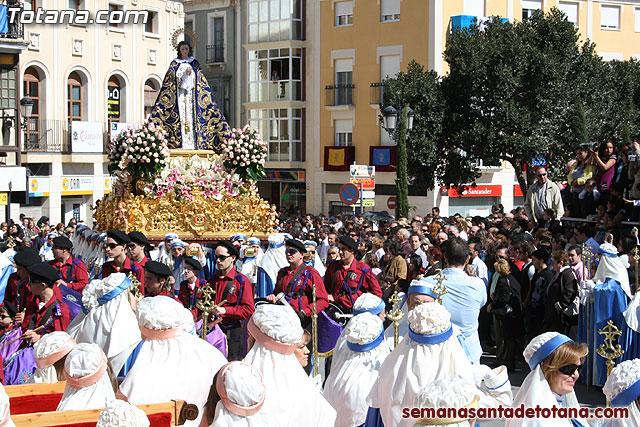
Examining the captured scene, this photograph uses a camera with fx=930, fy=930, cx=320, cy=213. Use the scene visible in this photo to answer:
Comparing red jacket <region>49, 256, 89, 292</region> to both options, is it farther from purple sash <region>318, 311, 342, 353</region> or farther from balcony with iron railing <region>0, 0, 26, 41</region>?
balcony with iron railing <region>0, 0, 26, 41</region>

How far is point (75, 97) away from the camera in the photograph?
34312 mm

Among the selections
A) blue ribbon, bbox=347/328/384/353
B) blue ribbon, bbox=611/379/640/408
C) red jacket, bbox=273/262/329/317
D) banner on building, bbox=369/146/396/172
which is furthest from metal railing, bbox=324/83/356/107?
blue ribbon, bbox=611/379/640/408

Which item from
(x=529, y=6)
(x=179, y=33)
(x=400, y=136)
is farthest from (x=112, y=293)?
(x=529, y=6)

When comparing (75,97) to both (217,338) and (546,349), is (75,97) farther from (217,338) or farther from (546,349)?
(546,349)

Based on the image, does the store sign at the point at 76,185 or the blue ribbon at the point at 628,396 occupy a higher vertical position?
the store sign at the point at 76,185

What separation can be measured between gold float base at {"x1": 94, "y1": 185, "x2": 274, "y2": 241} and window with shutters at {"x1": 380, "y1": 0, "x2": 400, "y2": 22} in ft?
76.7

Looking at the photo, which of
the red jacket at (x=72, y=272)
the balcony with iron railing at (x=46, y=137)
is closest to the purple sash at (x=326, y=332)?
the red jacket at (x=72, y=272)

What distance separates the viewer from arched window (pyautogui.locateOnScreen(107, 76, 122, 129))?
3531 centimetres

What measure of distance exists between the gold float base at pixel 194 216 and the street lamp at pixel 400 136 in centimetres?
569

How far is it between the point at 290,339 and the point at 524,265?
6.74 metres

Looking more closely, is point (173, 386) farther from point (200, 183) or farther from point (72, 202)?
point (72, 202)

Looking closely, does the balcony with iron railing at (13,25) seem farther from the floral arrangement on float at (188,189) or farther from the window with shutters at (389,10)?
the floral arrangement on float at (188,189)

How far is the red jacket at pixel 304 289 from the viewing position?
9.52 metres

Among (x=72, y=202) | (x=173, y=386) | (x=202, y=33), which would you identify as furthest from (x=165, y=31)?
(x=173, y=386)
